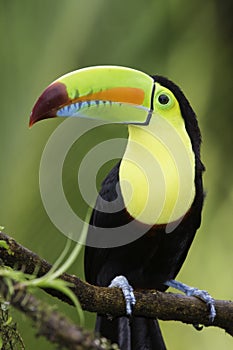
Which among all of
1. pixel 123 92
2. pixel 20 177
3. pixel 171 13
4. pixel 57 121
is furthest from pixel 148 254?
pixel 171 13

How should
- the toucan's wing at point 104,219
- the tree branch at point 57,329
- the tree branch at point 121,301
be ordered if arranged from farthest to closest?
1. the toucan's wing at point 104,219
2. the tree branch at point 121,301
3. the tree branch at point 57,329

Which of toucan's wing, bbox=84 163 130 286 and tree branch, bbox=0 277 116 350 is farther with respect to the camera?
toucan's wing, bbox=84 163 130 286

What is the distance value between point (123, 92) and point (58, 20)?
93 centimetres

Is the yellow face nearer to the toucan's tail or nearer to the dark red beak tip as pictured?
the dark red beak tip

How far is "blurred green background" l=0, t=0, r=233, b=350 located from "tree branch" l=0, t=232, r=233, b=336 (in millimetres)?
847

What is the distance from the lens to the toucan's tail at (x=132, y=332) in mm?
2145

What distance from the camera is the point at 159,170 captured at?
82.7 inches

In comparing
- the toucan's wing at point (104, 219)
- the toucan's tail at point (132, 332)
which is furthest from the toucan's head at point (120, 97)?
the toucan's tail at point (132, 332)

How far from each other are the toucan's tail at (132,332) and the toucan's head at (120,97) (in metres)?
0.56

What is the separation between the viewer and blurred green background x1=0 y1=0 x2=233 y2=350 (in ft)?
8.69

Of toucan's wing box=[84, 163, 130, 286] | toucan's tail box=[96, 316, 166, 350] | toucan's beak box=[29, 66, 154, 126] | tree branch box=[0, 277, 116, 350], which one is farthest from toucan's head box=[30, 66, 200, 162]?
tree branch box=[0, 277, 116, 350]

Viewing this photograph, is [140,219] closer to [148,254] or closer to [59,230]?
[148,254]

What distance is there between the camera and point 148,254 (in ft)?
7.08

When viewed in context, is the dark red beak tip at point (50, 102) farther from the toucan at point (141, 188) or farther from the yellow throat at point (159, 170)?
the yellow throat at point (159, 170)
